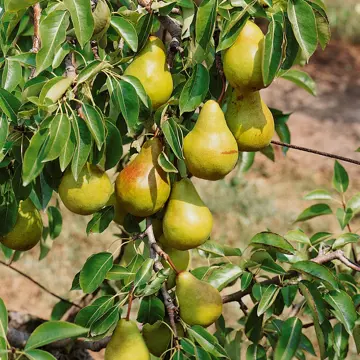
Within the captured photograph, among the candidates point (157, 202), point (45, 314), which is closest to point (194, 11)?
point (157, 202)

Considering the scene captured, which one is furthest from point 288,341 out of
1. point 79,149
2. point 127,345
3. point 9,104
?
point 9,104

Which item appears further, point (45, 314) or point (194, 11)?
point (45, 314)

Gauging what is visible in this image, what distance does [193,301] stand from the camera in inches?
45.3

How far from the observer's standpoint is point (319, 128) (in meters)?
4.85

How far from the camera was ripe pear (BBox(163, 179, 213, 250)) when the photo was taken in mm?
1162

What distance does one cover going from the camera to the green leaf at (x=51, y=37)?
3.49 ft

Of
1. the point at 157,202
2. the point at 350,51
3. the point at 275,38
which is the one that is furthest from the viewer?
the point at 350,51

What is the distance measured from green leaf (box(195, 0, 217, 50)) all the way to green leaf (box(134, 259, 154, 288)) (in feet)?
1.17

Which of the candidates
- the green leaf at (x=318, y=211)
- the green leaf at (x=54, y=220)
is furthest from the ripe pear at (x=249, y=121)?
the green leaf at (x=54, y=220)

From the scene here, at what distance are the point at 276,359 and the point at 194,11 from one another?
2.09 ft

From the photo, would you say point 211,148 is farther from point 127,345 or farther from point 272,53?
point 127,345

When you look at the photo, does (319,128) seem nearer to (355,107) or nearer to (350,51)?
(355,107)

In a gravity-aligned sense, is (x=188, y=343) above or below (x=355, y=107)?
above

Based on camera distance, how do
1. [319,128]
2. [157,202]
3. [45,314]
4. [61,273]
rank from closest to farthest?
[157,202] → [45,314] → [61,273] → [319,128]
